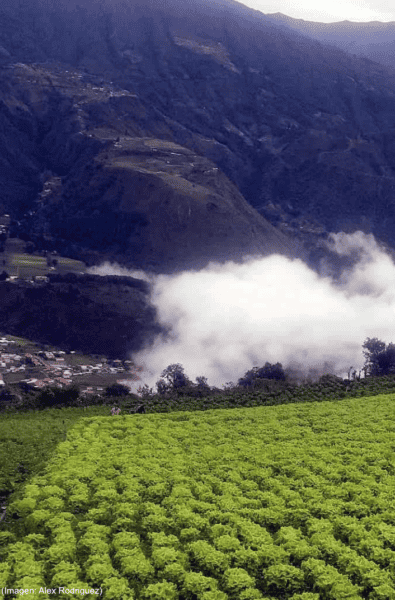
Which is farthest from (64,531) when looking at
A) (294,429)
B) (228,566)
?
(294,429)

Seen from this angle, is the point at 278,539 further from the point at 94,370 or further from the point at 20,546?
the point at 94,370

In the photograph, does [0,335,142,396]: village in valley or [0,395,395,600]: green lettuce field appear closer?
[0,395,395,600]: green lettuce field
